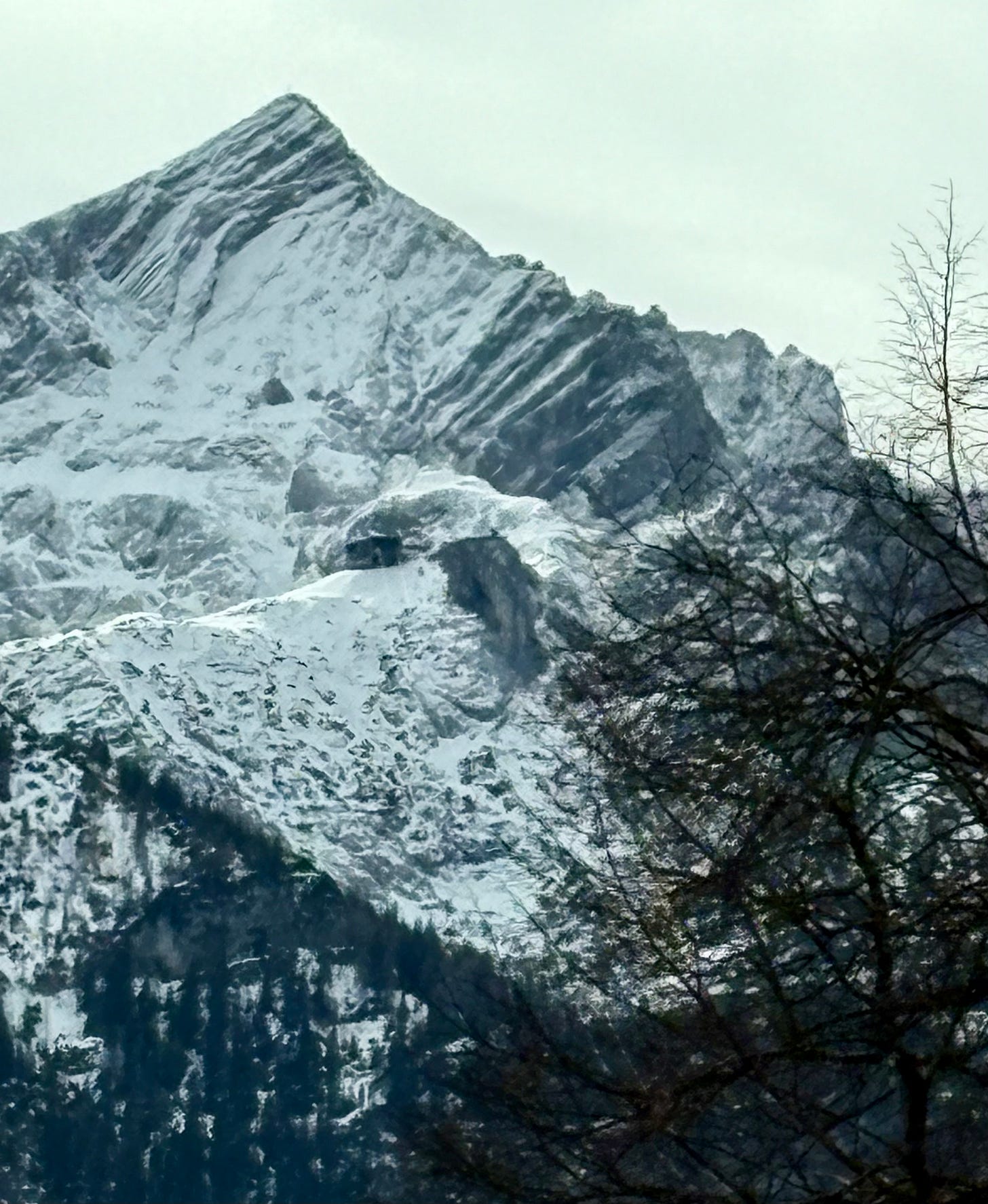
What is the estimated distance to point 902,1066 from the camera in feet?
39.6

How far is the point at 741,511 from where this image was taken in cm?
1383

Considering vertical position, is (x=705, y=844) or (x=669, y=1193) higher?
(x=705, y=844)

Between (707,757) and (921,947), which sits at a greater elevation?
(707,757)

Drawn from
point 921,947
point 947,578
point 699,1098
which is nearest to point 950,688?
point 947,578

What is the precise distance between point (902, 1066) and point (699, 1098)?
105 centimetres

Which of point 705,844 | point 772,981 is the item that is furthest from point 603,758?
point 772,981

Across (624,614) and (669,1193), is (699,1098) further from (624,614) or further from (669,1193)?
(624,614)

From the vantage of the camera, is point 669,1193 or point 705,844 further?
point 705,844

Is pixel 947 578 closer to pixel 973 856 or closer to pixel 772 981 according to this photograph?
pixel 973 856

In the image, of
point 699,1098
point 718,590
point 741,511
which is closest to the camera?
point 699,1098

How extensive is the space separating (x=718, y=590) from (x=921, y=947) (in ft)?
6.88

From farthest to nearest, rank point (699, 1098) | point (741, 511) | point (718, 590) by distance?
point (741, 511), point (718, 590), point (699, 1098)

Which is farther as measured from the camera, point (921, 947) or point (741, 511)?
point (741, 511)

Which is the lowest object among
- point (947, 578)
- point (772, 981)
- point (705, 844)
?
point (772, 981)
